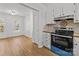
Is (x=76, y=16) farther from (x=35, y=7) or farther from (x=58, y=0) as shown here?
(x=35, y=7)

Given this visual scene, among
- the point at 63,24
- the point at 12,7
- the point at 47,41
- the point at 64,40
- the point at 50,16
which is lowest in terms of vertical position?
→ the point at 47,41

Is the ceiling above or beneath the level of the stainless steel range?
above

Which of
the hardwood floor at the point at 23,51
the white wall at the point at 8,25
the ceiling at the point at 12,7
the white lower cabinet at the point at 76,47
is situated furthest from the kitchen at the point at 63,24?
the white wall at the point at 8,25

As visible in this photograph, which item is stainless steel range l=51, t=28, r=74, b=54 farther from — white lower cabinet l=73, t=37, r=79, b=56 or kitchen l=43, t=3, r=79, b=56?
white lower cabinet l=73, t=37, r=79, b=56

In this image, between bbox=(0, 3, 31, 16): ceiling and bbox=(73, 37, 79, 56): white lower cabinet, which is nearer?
bbox=(73, 37, 79, 56): white lower cabinet

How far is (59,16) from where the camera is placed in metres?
4.27

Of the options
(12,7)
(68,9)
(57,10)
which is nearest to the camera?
(68,9)

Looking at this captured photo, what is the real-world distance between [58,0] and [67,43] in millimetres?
1564

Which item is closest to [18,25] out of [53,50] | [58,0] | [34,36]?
[34,36]

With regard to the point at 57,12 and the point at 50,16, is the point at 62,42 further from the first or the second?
the point at 50,16

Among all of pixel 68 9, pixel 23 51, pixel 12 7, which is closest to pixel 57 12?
pixel 68 9

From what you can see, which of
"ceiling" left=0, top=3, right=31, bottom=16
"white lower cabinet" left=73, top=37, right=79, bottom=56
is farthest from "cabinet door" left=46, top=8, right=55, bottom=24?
"white lower cabinet" left=73, top=37, right=79, bottom=56

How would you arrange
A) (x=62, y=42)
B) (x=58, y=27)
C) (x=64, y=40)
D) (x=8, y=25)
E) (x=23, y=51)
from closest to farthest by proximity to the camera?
1. (x=64, y=40)
2. (x=62, y=42)
3. (x=58, y=27)
4. (x=23, y=51)
5. (x=8, y=25)

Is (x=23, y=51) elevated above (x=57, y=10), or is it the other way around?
(x=57, y=10)
